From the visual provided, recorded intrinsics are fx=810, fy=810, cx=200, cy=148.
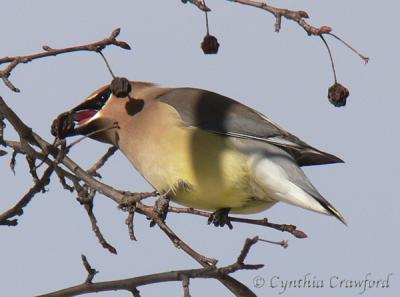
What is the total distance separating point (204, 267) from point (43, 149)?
0.79m

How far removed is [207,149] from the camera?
366 cm

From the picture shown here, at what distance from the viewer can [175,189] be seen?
360 cm

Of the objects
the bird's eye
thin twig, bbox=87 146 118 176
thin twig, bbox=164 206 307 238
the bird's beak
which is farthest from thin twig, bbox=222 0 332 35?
the bird's eye

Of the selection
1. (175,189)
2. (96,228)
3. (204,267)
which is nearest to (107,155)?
(175,189)

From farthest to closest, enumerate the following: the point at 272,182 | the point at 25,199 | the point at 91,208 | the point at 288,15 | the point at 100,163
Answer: the point at 272,182 → the point at 100,163 → the point at 25,199 → the point at 91,208 → the point at 288,15

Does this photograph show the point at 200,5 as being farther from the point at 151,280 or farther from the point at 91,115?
the point at 91,115

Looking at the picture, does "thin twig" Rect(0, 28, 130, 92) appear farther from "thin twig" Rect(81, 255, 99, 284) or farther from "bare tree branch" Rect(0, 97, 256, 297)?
"thin twig" Rect(81, 255, 99, 284)

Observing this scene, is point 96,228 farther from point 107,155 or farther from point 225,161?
point 225,161

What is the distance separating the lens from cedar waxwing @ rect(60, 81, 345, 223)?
3.58 meters

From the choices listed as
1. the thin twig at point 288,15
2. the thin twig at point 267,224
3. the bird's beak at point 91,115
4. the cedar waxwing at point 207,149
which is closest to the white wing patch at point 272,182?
the cedar waxwing at point 207,149

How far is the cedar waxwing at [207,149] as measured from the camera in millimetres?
3584

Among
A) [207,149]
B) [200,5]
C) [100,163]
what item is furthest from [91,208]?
[207,149]

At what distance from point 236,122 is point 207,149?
23cm

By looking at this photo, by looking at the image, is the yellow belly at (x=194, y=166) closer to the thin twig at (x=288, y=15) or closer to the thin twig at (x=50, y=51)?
the thin twig at (x=50, y=51)
